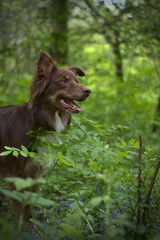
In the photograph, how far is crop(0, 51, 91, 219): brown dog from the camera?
10.5 feet

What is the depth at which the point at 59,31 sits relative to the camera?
8000 mm

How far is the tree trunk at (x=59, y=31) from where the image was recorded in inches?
280

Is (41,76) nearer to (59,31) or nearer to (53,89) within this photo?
(53,89)

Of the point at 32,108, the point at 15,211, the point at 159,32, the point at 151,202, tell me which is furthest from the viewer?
the point at 159,32

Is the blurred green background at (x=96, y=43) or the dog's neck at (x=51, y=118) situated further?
the blurred green background at (x=96, y=43)

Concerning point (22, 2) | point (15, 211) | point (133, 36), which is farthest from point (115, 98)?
point (15, 211)

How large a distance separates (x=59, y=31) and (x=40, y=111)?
5510 mm

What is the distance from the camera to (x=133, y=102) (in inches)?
345

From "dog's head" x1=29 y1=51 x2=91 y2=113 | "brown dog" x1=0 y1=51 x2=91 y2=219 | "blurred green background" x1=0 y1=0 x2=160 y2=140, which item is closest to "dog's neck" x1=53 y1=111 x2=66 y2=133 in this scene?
"brown dog" x1=0 y1=51 x2=91 y2=219

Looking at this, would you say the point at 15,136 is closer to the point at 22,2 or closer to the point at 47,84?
the point at 47,84

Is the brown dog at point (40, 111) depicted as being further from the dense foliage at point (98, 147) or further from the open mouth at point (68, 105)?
the dense foliage at point (98, 147)

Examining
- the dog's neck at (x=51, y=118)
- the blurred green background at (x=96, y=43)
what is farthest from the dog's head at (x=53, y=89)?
the blurred green background at (x=96, y=43)

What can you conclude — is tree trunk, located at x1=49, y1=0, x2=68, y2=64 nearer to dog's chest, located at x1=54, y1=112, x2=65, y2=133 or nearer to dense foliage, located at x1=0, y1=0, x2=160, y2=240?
dense foliage, located at x1=0, y1=0, x2=160, y2=240

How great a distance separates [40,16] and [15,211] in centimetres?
559
